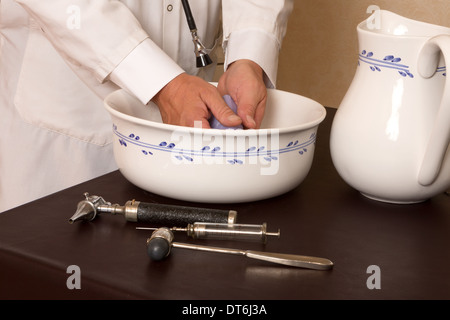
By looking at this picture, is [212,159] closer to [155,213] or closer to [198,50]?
[155,213]

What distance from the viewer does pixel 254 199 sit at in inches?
30.3

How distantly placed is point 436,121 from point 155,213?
341 millimetres

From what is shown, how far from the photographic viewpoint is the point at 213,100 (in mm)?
841

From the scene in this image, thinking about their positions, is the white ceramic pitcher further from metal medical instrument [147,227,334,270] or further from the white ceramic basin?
metal medical instrument [147,227,334,270]

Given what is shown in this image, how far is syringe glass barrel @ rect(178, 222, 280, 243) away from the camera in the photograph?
0.66m

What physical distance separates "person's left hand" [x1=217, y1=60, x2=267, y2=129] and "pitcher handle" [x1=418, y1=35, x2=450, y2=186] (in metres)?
0.23

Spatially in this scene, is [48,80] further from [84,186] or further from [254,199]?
[254,199]

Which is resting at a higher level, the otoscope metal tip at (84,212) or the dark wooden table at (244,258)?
the otoscope metal tip at (84,212)

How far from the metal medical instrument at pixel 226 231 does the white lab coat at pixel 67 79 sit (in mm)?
480

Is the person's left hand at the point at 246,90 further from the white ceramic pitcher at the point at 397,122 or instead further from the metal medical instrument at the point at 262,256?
the metal medical instrument at the point at 262,256

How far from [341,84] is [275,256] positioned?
1.69 meters

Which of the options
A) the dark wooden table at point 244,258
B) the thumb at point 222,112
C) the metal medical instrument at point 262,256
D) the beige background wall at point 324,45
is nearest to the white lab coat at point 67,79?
the thumb at point 222,112

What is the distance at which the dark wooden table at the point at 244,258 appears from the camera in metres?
0.57

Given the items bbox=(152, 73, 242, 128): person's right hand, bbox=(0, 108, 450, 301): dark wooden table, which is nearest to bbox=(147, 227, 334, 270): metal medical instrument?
bbox=(0, 108, 450, 301): dark wooden table
